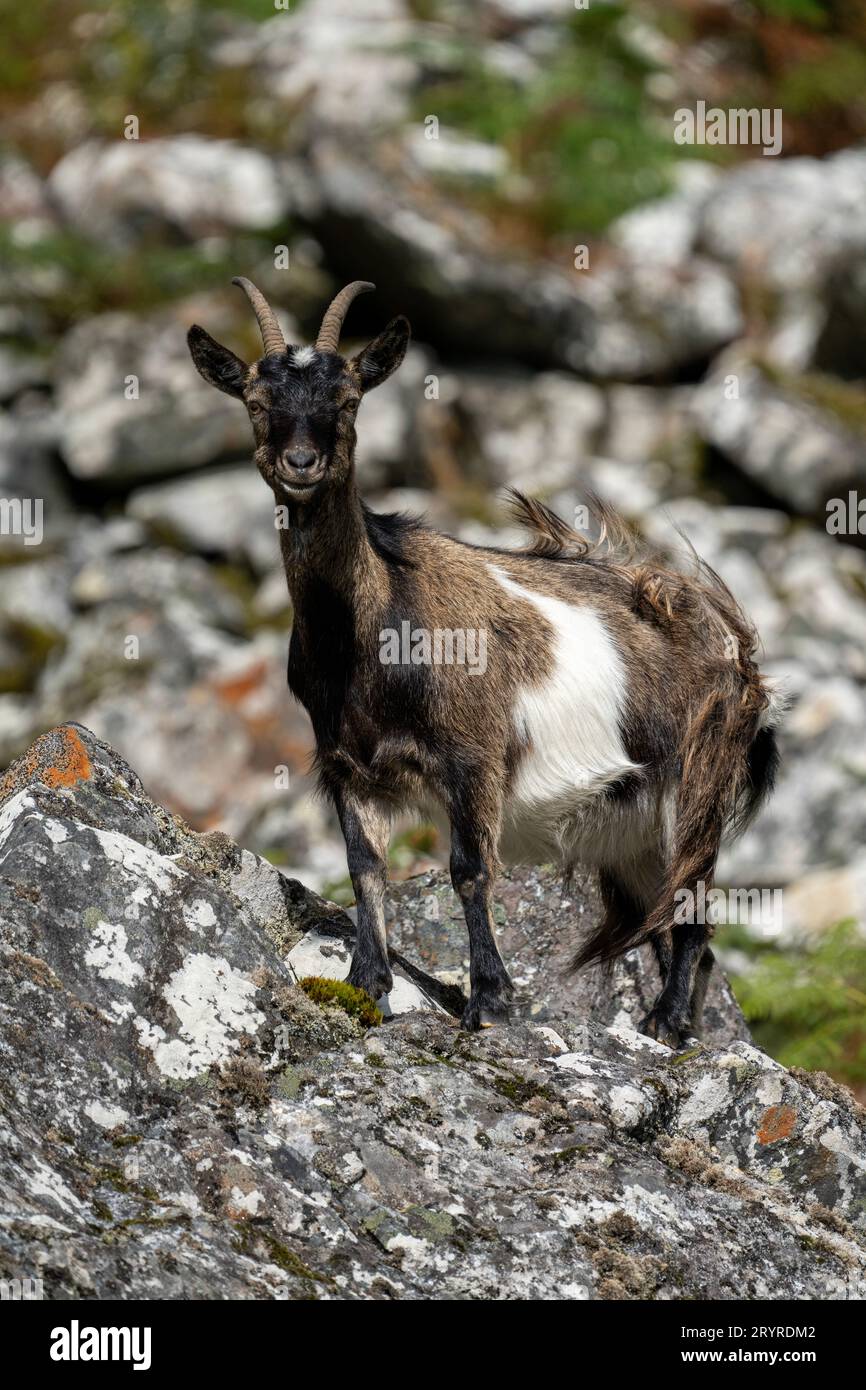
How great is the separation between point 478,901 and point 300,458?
2105 millimetres

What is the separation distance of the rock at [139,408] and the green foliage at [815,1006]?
10309 millimetres

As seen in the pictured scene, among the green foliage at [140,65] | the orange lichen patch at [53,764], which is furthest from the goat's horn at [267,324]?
the green foliage at [140,65]

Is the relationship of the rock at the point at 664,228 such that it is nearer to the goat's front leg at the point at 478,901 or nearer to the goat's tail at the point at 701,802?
the goat's tail at the point at 701,802

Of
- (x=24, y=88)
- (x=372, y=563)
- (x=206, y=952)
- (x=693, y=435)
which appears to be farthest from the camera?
(x=24, y=88)

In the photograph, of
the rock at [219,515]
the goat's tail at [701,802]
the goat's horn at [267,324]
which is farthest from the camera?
the rock at [219,515]

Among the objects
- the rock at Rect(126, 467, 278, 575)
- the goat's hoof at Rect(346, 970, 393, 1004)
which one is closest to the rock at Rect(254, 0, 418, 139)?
the rock at Rect(126, 467, 278, 575)

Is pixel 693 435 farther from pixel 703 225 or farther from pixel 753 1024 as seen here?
pixel 753 1024

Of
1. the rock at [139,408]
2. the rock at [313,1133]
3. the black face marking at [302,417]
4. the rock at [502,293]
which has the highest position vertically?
the rock at [502,293]

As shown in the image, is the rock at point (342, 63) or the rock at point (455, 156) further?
the rock at point (342, 63)

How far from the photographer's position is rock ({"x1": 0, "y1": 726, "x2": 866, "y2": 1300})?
5090mm

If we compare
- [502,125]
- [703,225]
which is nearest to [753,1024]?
[703,225]

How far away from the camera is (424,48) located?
23.3 meters

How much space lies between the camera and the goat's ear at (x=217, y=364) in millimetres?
7516

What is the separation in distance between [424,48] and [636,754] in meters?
17.9
